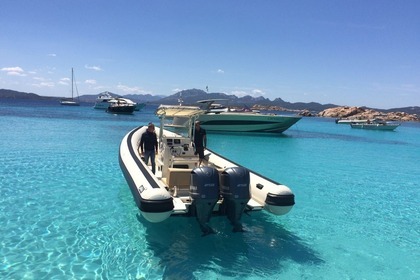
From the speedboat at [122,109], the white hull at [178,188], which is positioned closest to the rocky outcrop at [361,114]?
the speedboat at [122,109]

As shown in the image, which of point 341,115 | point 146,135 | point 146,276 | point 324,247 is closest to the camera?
point 146,276

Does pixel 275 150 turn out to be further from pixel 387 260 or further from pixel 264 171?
pixel 387 260

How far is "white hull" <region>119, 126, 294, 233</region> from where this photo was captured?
18.2 ft

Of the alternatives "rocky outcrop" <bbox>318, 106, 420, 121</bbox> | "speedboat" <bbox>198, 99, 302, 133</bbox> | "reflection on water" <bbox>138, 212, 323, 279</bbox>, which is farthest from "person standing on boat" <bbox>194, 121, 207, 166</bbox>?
"rocky outcrop" <bbox>318, 106, 420, 121</bbox>

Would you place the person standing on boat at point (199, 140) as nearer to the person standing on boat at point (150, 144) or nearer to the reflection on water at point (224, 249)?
the person standing on boat at point (150, 144)

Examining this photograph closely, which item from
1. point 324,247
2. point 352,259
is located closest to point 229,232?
point 324,247

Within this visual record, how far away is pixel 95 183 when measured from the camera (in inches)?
405

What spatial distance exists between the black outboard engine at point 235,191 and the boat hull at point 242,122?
24.0m

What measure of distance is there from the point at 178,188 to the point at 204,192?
1472 millimetres

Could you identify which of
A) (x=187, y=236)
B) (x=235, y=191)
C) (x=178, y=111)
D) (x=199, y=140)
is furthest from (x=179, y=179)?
(x=178, y=111)

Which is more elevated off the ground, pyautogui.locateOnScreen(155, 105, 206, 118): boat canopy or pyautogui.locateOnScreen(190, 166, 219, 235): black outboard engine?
pyautogui.locateOnScreen(155, 105, 206, 118): boat canopy

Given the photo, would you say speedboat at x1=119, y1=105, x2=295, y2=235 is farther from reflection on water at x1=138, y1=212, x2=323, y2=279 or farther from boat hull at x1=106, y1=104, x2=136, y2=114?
boat hull at x1=106, y1=104, x2=136, y2=114

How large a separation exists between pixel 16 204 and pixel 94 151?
880cm

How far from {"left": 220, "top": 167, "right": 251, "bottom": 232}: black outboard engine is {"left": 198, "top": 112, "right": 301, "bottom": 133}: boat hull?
2401 centimetres
